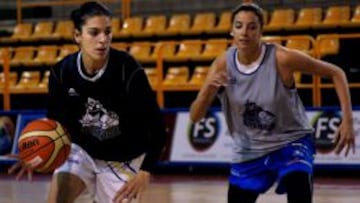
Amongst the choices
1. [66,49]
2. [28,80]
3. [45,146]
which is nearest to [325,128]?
[66,49]

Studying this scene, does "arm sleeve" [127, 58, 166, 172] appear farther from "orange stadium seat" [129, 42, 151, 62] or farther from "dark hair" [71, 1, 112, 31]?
"orange stadium seat" [129, 42, 151, 62]

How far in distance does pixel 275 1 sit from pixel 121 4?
3523mm

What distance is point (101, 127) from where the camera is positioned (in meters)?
4.75

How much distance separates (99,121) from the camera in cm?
472

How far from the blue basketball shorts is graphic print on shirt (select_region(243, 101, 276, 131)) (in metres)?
0.17

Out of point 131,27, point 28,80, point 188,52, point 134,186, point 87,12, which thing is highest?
point 87,12

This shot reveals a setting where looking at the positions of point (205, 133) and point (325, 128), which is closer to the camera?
point (325, 128)

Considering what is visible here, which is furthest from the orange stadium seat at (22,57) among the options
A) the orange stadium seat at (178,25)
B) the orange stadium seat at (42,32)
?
the orange stadium seat at (178,25)

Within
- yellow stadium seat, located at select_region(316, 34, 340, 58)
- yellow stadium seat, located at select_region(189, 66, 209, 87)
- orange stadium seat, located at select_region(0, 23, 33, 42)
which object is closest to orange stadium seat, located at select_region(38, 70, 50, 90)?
orange stadium seat, located at select_region(0, 23, 33, 42)

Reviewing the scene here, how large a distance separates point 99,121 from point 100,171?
12.1 inches

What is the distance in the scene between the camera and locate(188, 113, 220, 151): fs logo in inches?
472

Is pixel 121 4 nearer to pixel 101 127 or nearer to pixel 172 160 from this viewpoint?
pixel 172 160

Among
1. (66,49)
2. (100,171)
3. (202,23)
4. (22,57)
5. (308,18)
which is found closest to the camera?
(100,171)

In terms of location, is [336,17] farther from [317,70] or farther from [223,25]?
[317,70]
